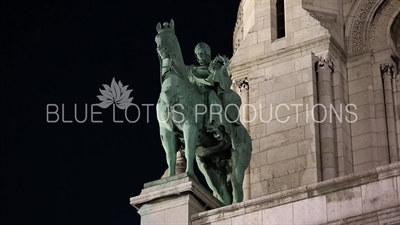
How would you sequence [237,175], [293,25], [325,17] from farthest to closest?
[325,17] → [293,25] → [237,175]

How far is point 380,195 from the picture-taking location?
2169 cm

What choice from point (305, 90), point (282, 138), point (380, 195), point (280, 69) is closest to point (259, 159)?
point (282, 138)

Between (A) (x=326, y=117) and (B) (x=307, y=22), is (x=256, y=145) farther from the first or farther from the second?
(B) (x=307, y=22)

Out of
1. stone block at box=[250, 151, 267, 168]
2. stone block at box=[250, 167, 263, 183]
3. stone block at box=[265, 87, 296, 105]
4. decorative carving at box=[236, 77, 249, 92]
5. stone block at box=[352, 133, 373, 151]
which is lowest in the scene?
stone block at box=[250, 167, 263, 183]

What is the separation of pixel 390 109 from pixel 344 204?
28.4 ft

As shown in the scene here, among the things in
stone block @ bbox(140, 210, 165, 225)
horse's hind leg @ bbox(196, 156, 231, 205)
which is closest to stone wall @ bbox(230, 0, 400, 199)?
horse's hind leg @ bbox(196, 156, 231, 205)

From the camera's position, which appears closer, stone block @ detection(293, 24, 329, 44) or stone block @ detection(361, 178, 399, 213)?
stone block @ detection(361, 178, 399, 213)

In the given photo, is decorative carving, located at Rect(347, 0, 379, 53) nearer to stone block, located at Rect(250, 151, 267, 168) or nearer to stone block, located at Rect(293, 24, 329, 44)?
stone block, located at Rect(293, 24, 329, 44)

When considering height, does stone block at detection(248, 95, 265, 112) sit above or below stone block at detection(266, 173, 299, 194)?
above

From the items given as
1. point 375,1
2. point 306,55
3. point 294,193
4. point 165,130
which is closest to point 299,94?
point 306,55

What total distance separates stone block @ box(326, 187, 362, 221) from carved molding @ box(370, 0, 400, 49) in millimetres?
9697

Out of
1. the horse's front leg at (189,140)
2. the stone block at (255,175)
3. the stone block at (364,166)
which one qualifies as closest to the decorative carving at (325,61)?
the stone block at (364,166)

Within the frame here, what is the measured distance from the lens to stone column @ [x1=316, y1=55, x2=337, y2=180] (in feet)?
95.3

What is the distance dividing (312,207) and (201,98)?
455cm
